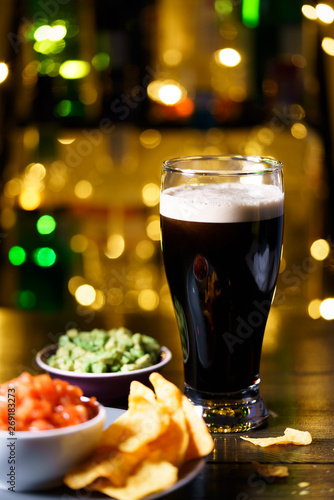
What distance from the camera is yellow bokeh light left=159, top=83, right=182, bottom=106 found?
8.36 feet

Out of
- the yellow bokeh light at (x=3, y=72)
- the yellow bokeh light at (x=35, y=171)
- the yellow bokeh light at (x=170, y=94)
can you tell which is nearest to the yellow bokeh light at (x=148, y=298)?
the yellow bokeh light at (x=35, y=171)

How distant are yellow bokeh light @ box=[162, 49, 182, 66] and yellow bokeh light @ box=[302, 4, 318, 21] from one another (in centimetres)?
57

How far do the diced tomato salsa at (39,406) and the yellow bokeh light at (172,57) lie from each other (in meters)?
2.17

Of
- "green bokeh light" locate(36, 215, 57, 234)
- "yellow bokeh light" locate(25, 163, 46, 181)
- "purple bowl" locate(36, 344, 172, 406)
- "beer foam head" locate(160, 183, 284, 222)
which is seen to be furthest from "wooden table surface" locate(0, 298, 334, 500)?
"yellow bokeh light" locate(25, 163, 46, 181)

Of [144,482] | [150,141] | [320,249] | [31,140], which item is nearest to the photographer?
[144,482]

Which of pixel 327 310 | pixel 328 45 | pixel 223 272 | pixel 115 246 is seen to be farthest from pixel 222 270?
pixel 115 246

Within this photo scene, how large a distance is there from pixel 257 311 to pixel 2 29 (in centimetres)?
168

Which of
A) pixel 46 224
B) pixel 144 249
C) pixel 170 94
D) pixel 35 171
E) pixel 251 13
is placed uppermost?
pixel 251 13

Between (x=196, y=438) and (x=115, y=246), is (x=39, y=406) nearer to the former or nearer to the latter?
(x=196, y=438)

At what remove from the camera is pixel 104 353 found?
1003 millimetres

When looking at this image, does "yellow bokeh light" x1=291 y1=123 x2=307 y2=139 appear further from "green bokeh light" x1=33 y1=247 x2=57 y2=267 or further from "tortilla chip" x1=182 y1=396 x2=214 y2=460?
"tortilla chip" x1=182 y1=396 x2=214 y2=460

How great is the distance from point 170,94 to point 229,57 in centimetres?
27

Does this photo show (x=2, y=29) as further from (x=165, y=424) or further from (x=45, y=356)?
(x=165, y=424)

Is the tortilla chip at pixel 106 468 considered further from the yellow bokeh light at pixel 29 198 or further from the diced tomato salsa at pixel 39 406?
the yellow bokeh light at pixel 29 198
